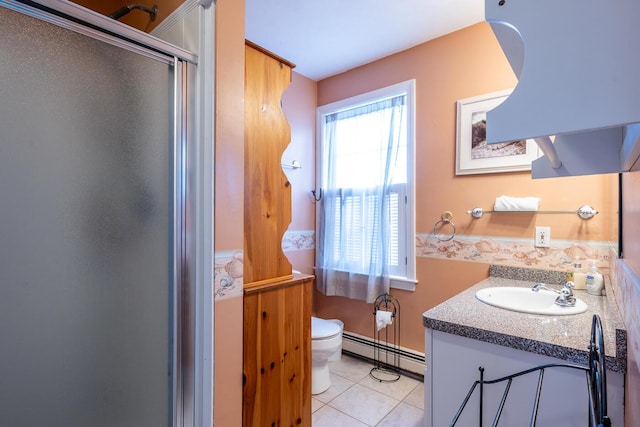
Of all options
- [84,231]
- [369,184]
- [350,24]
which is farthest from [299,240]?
[84,231]

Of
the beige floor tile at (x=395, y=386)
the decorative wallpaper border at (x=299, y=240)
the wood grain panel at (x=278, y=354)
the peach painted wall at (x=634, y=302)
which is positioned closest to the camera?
the peach painted wall at (x=634, y=302)

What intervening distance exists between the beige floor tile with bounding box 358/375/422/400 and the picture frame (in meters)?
1.54

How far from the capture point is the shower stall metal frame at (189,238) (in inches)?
44.7

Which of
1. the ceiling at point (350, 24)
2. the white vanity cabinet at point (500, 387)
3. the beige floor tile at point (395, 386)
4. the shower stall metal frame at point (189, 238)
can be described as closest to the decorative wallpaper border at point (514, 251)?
the beige floor tile at point (395, 386)

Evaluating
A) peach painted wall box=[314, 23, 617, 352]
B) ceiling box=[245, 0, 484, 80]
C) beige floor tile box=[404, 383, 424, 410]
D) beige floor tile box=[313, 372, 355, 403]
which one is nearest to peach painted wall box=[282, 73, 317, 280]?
ceiling box=[245, 0, 484, 80]

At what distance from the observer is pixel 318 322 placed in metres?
2.34

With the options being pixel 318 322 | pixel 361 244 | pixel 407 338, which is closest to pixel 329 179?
pixel 361 244

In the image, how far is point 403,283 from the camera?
2393mm

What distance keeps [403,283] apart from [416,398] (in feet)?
2.51

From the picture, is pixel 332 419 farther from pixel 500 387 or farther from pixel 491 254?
pixel 491 254

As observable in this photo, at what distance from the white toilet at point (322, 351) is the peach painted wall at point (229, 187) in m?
0.86

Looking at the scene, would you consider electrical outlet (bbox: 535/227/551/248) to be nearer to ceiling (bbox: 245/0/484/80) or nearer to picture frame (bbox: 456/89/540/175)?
picture frame (bbox: 456/89/540/175)

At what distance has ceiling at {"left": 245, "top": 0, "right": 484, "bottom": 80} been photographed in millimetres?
1899

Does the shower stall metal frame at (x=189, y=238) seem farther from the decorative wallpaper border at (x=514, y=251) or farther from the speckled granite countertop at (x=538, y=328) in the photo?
the decorative wallpaper border at (x=514, y=251)
